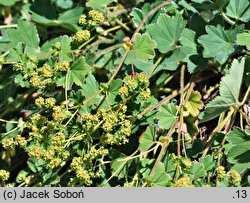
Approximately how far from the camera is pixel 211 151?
160cm

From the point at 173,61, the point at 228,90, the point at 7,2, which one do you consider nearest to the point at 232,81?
the point at 228,90

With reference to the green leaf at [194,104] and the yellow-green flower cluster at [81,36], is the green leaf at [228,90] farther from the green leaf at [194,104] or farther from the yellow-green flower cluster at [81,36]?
the yellow-green flower cluster at [81,36]

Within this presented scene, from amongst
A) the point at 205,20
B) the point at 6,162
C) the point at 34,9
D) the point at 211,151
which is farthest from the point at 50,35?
the point at 211,151

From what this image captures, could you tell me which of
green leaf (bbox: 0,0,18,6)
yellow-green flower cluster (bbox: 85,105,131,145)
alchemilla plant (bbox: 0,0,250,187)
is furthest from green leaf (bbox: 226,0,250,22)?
green leaf (bbox: 0,0,18,6)

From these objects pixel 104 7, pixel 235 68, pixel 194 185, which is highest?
pixel 104 7

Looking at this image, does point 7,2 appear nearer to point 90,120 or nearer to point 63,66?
point 63,66

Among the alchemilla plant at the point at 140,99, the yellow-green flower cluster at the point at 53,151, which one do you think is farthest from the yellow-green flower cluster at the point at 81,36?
the yellow-green flower cluster at the point at 53,151

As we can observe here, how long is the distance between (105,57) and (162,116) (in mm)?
370

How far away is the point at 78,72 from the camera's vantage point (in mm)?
1563

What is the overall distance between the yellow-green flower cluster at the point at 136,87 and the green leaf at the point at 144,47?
13 cm

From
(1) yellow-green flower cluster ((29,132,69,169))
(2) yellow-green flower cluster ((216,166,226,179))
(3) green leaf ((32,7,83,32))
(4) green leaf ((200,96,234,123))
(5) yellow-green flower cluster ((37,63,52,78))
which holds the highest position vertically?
(3) green leaf ((32,7,83,32))

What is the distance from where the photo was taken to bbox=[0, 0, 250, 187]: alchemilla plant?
1427 mm

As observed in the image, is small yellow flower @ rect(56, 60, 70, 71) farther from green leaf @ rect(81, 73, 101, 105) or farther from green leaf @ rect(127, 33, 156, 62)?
green leaf @ rect(127, 33, 156, 62)

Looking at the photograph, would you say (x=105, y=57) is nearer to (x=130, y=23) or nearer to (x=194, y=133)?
(x=130, y=23)
